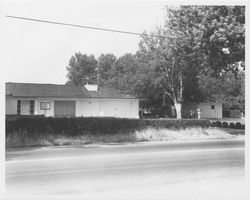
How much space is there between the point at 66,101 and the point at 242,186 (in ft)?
61.8

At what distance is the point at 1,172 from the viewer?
629 cm

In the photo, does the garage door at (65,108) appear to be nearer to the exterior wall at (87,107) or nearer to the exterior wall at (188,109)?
the exterior wall at (87,107)

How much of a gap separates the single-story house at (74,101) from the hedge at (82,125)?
7434 millimetres

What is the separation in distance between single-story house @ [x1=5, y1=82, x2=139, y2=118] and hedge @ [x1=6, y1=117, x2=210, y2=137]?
7434 millimetres

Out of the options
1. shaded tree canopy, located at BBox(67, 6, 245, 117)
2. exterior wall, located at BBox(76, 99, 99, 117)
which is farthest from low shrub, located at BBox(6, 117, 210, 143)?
exterior wall, located at BBox(76, 99, 99, 117)

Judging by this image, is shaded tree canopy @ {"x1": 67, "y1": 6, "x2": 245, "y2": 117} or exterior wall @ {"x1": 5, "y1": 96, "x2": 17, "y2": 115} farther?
shaded tree canopy @ {"x1": 67, "y1": 6, "x2": 245, "y2": 117}

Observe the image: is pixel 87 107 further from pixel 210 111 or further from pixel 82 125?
pixel 210 111

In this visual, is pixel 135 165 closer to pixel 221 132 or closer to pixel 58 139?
pixel 58 139

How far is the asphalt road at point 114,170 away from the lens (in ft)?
20.4

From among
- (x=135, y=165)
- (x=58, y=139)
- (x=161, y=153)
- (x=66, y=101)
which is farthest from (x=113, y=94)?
(x=135, y=165)

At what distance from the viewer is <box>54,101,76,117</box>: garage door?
23422 millimetres

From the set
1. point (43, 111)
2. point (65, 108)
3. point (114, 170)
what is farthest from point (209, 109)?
point (114, 170)

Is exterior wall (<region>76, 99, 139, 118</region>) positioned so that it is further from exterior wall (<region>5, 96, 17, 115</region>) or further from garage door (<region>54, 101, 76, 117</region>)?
exterior wall (<region>5, 96, 17, 115</region>)

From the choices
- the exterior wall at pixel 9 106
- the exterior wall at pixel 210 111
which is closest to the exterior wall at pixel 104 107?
the exterior wall at pixel 9 106
